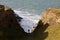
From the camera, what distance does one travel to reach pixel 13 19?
20.5 meters

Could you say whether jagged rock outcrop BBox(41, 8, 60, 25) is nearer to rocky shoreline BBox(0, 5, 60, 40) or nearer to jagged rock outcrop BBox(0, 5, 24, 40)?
rocky shoreline BBox(0, 5, 60, 40)

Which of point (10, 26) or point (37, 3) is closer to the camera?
point (10, 26)

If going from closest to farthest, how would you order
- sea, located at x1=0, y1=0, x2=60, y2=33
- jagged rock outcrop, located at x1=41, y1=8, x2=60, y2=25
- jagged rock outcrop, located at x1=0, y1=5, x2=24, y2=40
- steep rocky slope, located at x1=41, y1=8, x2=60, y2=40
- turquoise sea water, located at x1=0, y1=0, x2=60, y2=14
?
steep rocky slope, located at x1=41, y1=8, x2=60, y2=40
jagged rock outcrop, located at x1=0, y1=5, x2=24, y2=40
jagged rock outcrop, located at x1=41, y1=8, x2=60, y2=25
sea, located at x1=0, y1=0, x2=60, y2=33
turquoise sea water, located at x1=0, y1=0, x2=60, y2=14

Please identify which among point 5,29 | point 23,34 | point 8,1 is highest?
point 5,29

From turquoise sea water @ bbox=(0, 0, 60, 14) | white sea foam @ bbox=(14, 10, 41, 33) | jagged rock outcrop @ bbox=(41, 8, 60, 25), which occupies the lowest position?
turquoise sea water @ bbox=(0, 0, 60, 14)

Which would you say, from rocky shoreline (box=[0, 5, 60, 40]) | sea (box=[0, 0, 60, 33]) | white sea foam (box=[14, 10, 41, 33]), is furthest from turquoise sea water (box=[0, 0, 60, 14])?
rocky shoreline (box=[0, 5, 60, 40])

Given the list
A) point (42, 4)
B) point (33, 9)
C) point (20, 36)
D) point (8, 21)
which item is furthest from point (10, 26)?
point (42, 4)

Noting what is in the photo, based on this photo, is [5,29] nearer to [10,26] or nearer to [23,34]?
[10,26]

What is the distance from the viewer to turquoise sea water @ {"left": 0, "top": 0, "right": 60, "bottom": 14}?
48.4 meters

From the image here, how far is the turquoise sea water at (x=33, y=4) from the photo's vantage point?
48369 millimetres

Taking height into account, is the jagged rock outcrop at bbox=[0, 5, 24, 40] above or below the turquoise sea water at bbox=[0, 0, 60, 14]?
above

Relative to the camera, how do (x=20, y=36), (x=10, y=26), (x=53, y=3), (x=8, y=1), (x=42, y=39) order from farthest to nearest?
(x=8, y=1), (x=53, y=3), (x=20, y=36), (x=10, y=26), (x=42, y=39)

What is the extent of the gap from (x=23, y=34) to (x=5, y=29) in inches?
103

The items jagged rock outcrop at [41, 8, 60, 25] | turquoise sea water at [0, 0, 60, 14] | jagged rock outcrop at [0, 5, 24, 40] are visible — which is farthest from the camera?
turquoise sea water at [0, 0, 60, 14]
